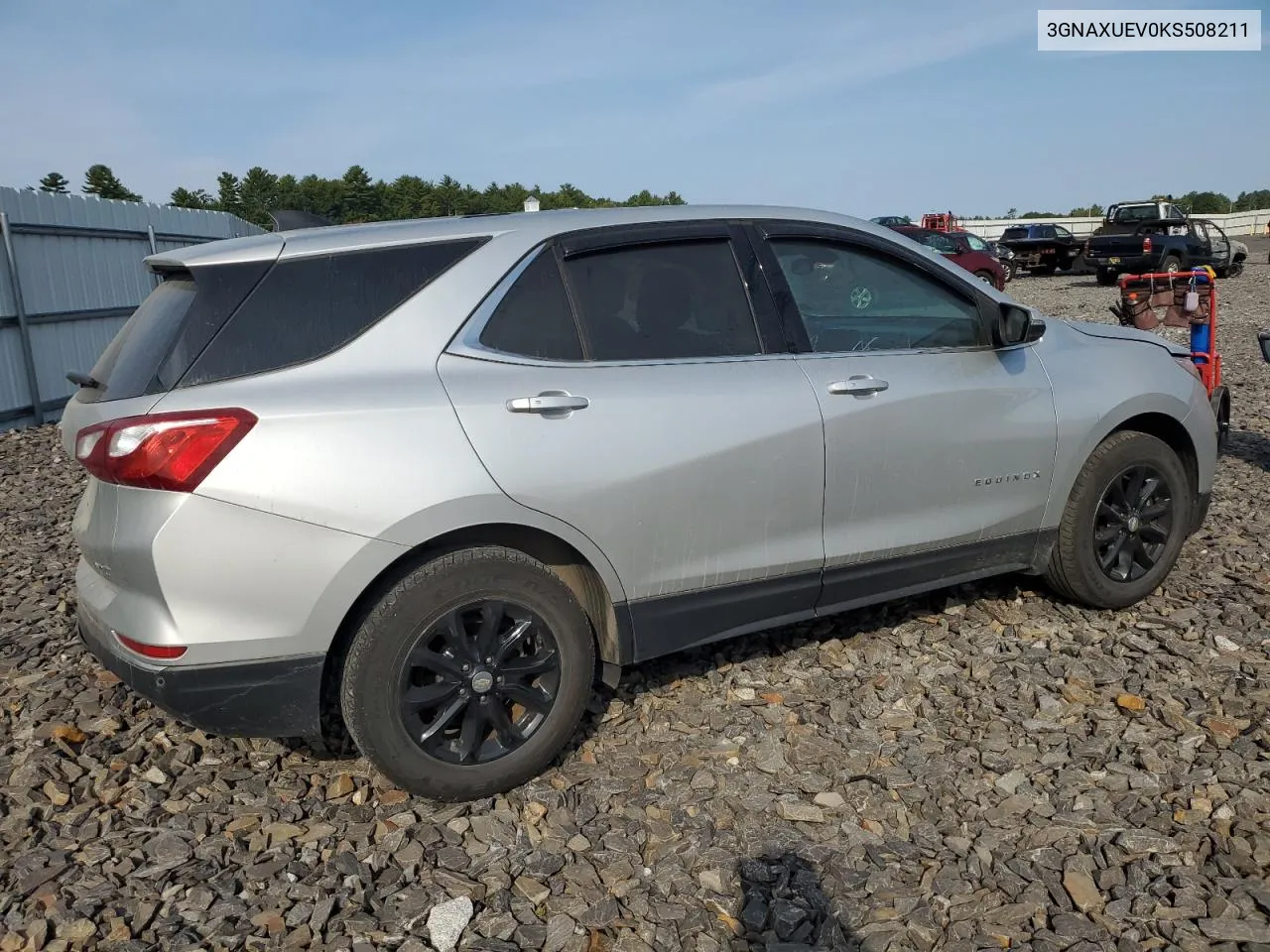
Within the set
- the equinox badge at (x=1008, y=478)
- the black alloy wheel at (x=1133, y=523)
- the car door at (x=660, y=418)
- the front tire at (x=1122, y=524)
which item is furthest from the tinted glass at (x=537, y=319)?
the black alloy wheel at (x=1133, y=523)

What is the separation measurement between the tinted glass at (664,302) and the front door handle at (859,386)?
0.30m

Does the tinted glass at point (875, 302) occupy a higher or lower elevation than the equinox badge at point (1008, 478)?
higher

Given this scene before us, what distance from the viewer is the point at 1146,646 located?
4.06m

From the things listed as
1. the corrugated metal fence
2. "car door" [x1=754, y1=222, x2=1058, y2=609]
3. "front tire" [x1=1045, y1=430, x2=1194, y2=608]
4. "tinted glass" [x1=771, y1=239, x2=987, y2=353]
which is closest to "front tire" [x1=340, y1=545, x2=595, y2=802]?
"car door" [x1=754, y1=222, x2=1058, y2=609]

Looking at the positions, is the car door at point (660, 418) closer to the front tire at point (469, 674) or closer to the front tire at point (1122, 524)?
the front tire at point (469, 674)

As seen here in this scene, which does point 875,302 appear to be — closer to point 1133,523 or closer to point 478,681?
point 1133,523

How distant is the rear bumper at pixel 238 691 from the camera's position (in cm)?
275

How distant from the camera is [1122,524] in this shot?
4289mm

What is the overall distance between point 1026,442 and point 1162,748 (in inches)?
47.4

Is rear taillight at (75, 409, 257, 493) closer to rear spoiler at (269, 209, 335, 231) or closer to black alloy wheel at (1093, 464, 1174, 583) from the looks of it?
rear spoiler at (269, 209, 335, 231)

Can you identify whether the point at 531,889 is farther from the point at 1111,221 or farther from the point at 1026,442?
the point at 1111,221

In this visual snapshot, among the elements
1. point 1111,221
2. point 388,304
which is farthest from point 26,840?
point 1111,221

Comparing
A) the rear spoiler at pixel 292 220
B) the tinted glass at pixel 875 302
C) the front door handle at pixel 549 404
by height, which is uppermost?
the rear spoiler at pixel 292 220

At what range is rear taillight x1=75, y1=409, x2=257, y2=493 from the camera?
8.68 feet
